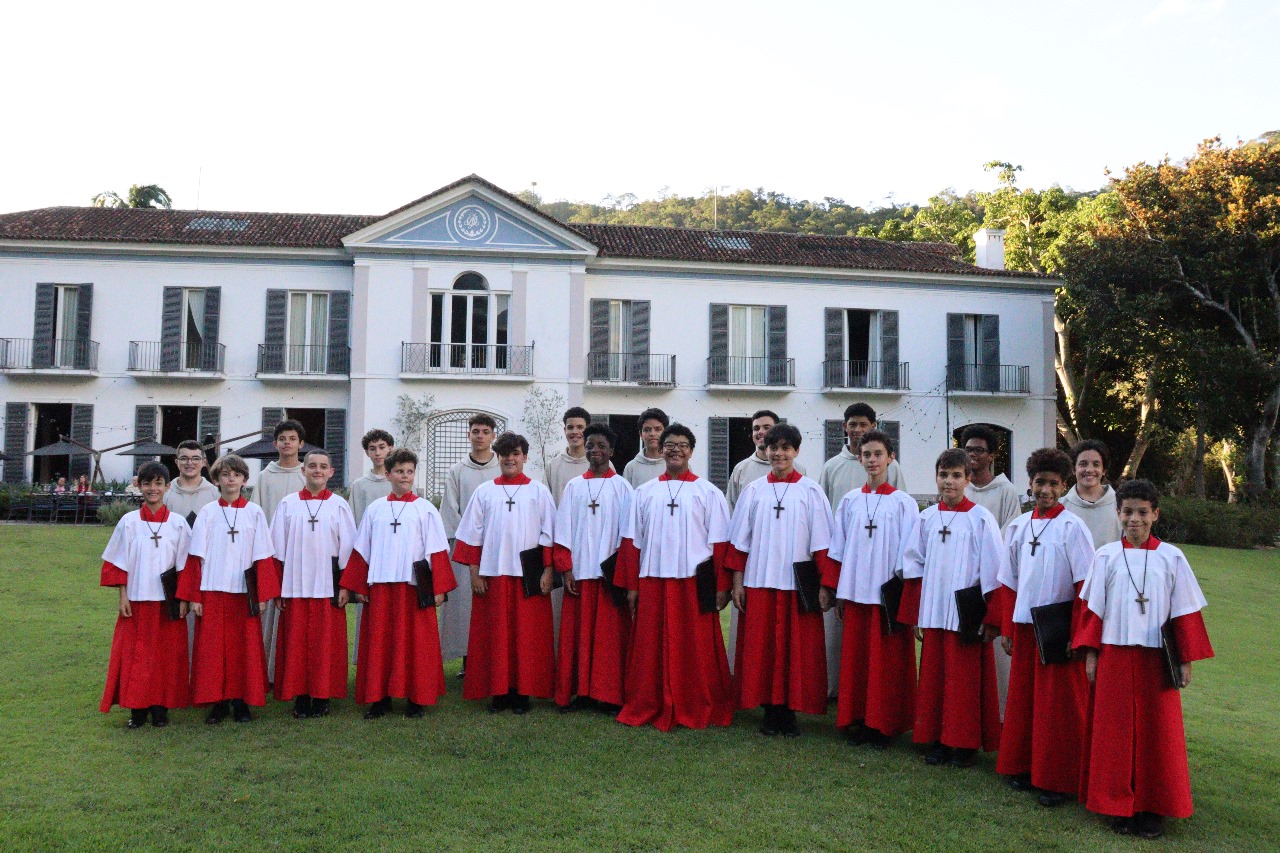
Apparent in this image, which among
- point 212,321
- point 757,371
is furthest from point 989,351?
point 212,321

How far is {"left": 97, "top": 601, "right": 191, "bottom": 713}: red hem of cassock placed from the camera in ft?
21.6

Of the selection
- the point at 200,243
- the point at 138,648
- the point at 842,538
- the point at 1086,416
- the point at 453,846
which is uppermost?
the point at 200,243

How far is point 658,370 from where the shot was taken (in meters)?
26.5

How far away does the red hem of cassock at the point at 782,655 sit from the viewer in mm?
6551

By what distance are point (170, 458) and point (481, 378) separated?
7951 millimetres

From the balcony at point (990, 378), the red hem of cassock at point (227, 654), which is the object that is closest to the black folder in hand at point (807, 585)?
the red hem of cassock at point (227, 654)

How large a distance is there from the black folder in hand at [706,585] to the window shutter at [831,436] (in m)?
20.4

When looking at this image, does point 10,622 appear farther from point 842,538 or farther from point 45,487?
point 45,487

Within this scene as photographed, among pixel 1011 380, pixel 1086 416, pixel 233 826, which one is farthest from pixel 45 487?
pixel 1086 416

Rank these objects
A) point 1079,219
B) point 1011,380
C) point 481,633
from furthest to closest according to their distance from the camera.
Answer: point 1079,219
point 1011,380
point 481,633

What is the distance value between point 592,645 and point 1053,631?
10.2ft

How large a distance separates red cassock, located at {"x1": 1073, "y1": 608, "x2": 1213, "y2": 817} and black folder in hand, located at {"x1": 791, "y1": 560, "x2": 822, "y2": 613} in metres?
1.86

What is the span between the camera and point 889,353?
2738cm

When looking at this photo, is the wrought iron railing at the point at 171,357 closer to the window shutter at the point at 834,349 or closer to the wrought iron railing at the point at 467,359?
the wrought iron railing at the point at 467,359
